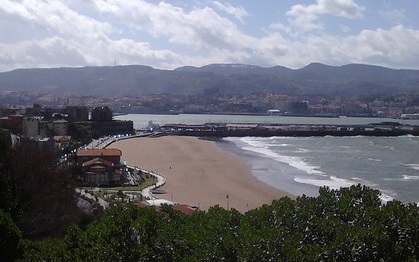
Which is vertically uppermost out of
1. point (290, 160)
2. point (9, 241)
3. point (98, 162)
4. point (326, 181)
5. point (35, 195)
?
point (9, 241)

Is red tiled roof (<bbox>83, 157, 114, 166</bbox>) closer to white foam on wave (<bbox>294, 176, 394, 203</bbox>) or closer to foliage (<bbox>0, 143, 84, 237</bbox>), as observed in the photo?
white foam on wave (<bbox>294, 176, 394, 203</bbox>)

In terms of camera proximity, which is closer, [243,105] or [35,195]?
[35,195]

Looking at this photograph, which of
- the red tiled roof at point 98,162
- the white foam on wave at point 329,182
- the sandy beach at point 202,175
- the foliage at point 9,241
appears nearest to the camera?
the foliage at point 9,241

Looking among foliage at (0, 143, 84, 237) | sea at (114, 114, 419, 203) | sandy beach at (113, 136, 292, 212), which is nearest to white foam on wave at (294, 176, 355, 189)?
sea at (114, 114, 419, 203)

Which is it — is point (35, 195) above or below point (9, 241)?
below

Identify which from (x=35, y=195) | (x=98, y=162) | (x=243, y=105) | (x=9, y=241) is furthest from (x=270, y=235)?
(x=243, y=105)

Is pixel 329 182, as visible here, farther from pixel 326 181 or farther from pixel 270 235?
pixel 270 235

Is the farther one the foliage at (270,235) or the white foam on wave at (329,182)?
the white foam on wave at (329,182)

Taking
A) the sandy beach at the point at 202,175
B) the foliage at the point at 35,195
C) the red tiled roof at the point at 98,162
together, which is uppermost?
the foliage at the point at 35,195

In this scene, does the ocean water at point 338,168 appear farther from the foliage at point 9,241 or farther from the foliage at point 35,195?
the foliage at point 9,241

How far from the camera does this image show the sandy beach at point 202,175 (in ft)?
83.3

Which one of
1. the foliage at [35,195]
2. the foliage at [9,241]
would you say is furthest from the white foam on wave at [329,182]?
the foliage at [9,241]

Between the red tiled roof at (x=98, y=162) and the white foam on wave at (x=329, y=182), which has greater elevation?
the red tiled roof at (x=98, y=162)

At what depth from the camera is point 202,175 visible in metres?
33.8
